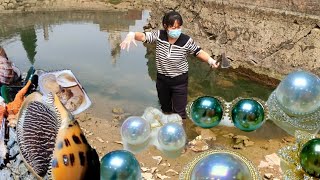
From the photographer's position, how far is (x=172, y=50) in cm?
500

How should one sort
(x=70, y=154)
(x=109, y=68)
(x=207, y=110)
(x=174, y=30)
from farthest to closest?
(x=109, y=68), (x=174, y=30), (x=207, y=110), (x=70, y=154)

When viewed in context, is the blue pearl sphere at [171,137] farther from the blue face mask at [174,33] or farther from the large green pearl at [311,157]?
the large green pearl at [311,157]

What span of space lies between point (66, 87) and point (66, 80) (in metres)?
0.06

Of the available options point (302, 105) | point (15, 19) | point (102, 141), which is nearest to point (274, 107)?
point (302, 105)

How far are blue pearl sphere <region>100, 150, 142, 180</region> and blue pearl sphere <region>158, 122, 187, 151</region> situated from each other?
1052 mm

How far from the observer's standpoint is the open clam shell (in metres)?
3.04

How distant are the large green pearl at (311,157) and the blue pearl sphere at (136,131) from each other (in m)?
1.77

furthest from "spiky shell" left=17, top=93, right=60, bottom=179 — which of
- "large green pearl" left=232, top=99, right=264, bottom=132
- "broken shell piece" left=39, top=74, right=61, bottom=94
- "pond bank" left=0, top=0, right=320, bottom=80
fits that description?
"pond bank" left=0, top=0, right=320, bottom=80

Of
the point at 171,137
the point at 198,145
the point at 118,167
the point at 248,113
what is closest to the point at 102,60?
the point at 198,145

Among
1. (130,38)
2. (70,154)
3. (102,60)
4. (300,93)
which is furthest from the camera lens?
(102,60)

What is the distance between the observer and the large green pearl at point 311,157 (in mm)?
2515

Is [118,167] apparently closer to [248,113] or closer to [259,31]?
[248,113]

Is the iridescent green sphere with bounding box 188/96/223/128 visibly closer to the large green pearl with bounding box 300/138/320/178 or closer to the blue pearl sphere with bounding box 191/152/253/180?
the large green pearl with bounding box 300/138/320/178

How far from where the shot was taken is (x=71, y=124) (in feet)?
7.66
